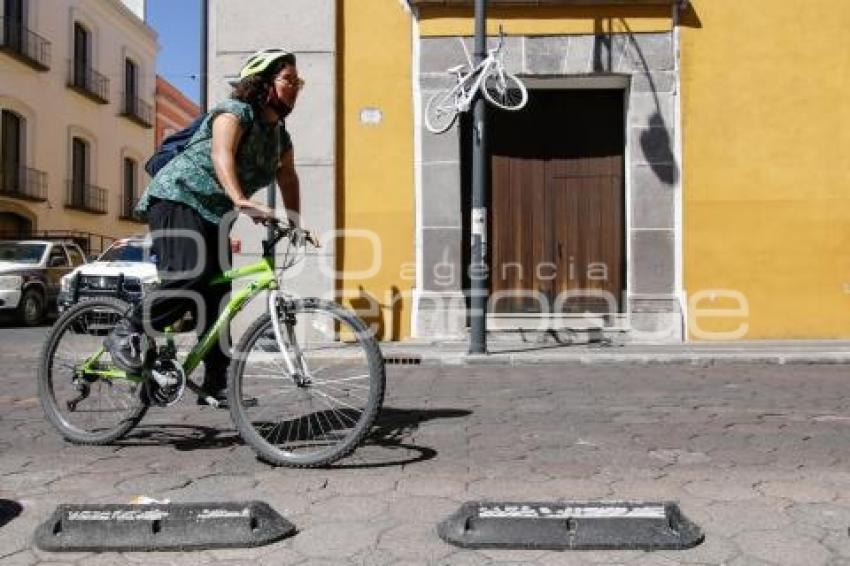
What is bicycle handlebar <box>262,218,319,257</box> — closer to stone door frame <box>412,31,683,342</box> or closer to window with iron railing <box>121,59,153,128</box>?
stone door frame <box>412,31,683,342</box>

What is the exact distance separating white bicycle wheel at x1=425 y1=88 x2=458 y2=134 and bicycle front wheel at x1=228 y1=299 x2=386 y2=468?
24.9 ft

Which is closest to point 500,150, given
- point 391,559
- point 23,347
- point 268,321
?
point 23,347

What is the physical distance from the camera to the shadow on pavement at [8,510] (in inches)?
126

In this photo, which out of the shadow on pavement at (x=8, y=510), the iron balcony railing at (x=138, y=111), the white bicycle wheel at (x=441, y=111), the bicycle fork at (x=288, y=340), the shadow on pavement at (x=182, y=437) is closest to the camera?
the shadow on pavement at (x=8, y=510)

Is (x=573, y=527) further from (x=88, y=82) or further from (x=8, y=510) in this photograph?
(x=88, y=82)

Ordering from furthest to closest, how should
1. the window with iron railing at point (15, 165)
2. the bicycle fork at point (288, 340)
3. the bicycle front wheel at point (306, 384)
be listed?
the window with iron railing at point (15, 165) → the bicycle fork at point (288, 340) → the bicycle front wheel at point (306, 384)

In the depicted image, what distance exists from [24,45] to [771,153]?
22.8 metres

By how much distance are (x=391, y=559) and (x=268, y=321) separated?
58.0 inches

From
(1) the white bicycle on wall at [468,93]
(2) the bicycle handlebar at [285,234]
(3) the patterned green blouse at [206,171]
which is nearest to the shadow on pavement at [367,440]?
(2) the bicycle handlebar at [285,234]

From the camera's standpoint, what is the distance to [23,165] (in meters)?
27.1

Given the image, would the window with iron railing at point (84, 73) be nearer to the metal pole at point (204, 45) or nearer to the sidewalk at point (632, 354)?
the metal pole at point (204, 45)

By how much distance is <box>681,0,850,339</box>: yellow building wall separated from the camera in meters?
11.5

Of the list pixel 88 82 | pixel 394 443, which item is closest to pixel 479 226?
pixel 394 443

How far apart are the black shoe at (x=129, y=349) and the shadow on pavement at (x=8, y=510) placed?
93 centimetres
